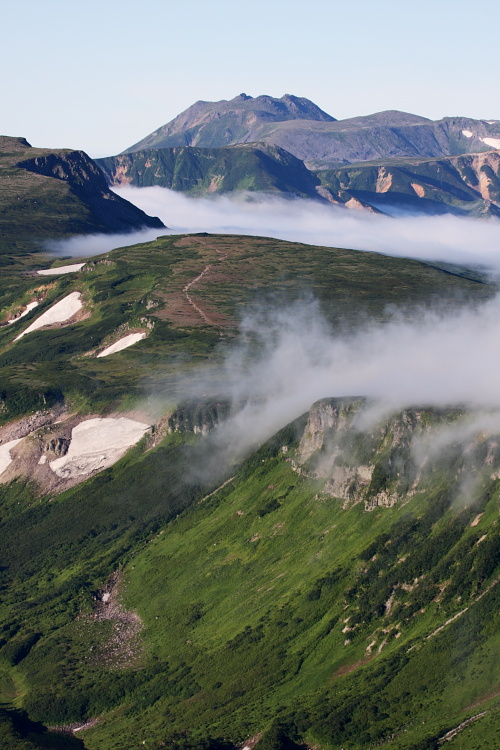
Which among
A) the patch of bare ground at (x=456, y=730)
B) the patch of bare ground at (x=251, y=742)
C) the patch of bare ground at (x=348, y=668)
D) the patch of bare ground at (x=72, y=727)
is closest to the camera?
the patch of bare ground at (x=456, y=730)

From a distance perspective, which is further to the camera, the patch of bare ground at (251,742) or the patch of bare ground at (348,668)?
the patch of bare ground at (348,668)

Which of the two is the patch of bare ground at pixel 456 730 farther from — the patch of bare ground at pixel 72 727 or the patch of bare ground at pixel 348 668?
the patch of bare ground at pixel 72 727

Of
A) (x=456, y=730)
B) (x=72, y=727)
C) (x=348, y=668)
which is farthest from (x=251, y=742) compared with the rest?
(x=72, y=727)

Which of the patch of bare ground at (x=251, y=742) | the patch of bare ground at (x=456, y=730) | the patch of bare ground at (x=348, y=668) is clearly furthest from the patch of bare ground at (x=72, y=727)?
the patch of bare ground at (x=456, y=730)

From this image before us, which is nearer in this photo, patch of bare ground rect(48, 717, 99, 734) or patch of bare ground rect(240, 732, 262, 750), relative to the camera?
patch of bare ground rect(240, 732, 262, 750)

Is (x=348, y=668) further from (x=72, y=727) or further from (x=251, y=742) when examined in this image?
(x=72, y=727)

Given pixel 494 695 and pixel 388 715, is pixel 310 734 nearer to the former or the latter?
pixel 388 715

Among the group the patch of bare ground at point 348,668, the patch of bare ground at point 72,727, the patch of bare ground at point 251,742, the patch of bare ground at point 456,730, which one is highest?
the patch of bare ground at point 456,730

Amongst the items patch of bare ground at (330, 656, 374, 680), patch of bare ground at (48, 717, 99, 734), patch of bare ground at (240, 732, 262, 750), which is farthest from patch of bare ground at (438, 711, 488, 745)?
patch of bare ground at (48, 717, 99, 734)

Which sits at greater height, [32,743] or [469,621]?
[469,621]

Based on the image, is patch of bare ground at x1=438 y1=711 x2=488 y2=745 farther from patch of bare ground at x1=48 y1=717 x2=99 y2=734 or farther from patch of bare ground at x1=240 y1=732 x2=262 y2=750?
patch of bare ground at x1=48 y1=717 x2=99 y2=734

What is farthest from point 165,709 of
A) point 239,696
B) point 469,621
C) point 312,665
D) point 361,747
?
point 469,621
